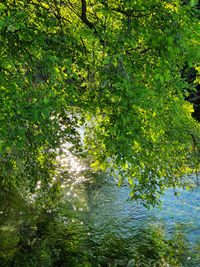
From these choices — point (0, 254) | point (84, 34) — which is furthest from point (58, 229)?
point (84, 34)

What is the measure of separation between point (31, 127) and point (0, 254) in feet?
17.1

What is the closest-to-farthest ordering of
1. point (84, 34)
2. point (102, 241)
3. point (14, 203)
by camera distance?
point (84, 34) → point (102, 241) → point (14, 203)

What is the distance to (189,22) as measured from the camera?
3.26 m

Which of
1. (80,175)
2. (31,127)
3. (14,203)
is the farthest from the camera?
(80,175)

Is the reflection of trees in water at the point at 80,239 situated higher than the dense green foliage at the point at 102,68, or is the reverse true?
the dense green foliage at the point at 102,68

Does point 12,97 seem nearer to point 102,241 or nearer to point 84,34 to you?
point 84,34

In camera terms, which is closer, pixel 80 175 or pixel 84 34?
pixel 84 34

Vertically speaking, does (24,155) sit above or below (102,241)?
above

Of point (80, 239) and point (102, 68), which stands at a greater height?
point (102, 68)

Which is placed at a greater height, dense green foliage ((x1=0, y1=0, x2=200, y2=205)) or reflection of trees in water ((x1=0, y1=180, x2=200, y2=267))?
dense green foliage ((x1=0, y1=0, x2=200, y2=205))

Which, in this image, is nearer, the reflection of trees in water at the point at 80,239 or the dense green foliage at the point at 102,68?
the dense green foliage at the point at 102,68

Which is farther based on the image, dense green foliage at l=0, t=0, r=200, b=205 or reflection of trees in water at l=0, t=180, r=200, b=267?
reflection of trees in water at l=0, t=180, r=200, b=267

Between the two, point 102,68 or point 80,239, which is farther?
point 80,239

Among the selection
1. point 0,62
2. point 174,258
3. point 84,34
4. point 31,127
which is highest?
point 84,34
